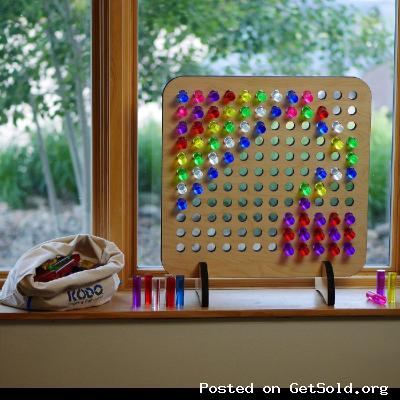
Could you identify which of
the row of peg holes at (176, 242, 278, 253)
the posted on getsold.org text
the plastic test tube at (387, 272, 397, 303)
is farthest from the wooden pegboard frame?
the posted on getsold.org text

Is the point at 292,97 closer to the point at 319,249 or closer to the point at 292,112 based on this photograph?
the point at 292,112

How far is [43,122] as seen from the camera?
93.6 inches

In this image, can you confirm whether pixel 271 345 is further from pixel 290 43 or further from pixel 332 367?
pixel 290 43

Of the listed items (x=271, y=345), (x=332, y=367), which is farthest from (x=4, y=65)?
(x=332, y=367)

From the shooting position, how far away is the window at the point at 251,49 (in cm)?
239

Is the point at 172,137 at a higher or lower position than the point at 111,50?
lower

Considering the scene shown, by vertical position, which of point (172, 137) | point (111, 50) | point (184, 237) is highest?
point (111, 50)

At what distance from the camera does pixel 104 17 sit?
7.59 feet

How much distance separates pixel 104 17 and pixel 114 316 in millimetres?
954

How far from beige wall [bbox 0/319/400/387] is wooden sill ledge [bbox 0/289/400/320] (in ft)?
0.09

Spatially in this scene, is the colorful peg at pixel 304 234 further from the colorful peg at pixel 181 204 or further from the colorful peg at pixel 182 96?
the colorful peg at pixel 182 96

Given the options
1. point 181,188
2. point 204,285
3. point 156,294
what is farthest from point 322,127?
point 156,294

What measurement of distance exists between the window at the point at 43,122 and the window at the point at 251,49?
195 mm

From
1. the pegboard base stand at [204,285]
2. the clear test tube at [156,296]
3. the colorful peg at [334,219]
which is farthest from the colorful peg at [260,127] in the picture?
the clear test tube at [156,296]
